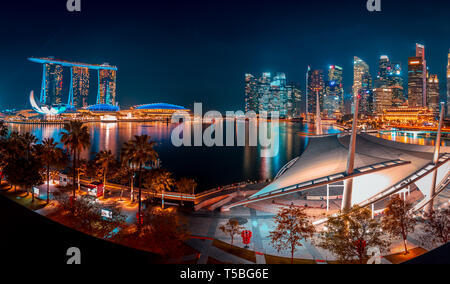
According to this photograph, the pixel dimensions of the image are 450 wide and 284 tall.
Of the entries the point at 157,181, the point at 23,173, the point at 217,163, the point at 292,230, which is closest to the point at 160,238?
the point at 292,230

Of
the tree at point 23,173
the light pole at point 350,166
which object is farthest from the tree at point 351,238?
the tree at point 23,173

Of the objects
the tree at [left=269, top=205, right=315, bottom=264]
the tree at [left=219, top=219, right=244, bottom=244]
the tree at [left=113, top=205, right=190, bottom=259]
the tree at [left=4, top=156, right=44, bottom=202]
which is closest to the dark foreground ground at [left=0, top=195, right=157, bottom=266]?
the tree at [left=113, top=205, right=190, bottom=259]

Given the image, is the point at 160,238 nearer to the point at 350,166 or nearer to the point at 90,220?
the point at 90,220

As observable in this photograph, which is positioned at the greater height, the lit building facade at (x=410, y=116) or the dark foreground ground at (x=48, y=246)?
the lit building facade at (x=410, y=116)

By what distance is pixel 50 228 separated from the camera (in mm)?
7785

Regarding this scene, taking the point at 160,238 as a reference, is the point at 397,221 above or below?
above

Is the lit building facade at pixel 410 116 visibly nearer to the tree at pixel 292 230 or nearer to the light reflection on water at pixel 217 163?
the light reflection on water at pixel 217 163

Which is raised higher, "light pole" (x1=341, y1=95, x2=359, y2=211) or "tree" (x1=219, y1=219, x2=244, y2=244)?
"light pole" (x1=341, y1=95, x2=359, y2=211)

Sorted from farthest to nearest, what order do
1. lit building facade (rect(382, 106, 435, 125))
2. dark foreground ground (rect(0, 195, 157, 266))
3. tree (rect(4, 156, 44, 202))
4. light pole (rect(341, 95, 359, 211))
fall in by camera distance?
lit building facade (rect(382, 106, 435, 125)) → tree (rect(4, 156, 44, 202)) → light pole (rect(341, 95, 359, 211)) → dark foreground ground (rect(0, 195, 157, 266))

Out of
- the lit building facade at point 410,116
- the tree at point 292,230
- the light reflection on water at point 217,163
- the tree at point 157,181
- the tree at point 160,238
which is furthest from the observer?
the lit building facade at point 410,116

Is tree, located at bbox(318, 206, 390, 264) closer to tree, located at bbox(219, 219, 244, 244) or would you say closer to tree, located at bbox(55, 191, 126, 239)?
tree, located at bbox(219, 219, 244, 244)

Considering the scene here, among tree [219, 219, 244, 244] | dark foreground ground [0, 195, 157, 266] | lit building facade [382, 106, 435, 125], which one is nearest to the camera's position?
dark foreground ground [0, 195, 157, 266]

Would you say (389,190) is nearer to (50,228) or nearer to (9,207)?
(50,228)

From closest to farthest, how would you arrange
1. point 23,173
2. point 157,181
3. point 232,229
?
point 232,229, point 157,181, point 23,173
